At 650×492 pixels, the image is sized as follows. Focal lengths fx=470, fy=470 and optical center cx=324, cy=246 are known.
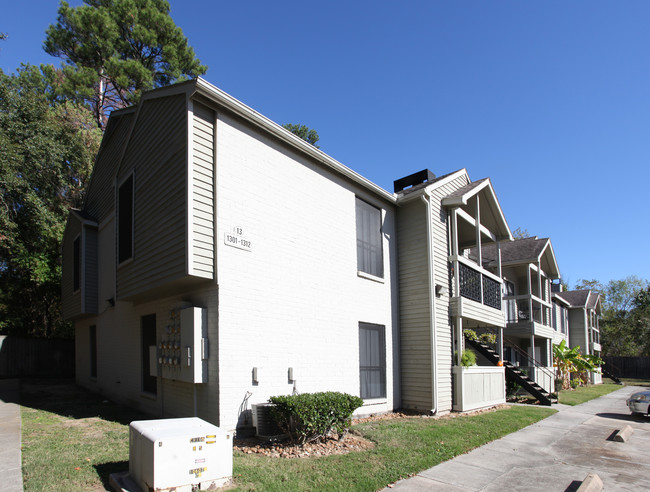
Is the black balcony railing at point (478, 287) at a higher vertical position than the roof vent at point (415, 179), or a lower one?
lower

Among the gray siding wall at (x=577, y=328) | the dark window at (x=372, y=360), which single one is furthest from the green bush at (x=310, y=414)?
the gray siding wall at (x=577, y=328)

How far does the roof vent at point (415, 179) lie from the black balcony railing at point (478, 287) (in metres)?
3.71

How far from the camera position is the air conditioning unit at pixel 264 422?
8.14 m

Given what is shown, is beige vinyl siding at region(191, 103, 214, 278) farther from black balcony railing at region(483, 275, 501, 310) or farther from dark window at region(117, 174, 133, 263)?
black balcony railing at region(483, 275, 501, 310)

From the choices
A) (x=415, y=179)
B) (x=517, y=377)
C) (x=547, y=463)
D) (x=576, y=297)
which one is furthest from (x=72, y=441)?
(x=576, y=297)

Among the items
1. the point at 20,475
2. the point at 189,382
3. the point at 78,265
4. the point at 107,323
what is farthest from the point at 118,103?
the point at 20,475

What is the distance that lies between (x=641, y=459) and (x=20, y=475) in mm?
9758

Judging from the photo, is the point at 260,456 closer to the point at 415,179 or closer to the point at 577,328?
the point at 415,179

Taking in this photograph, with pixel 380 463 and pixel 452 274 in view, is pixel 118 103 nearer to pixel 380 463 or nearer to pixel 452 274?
pixel 452 274

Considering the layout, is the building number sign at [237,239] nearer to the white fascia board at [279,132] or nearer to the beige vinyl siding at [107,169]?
the white fascia board at [279,132]

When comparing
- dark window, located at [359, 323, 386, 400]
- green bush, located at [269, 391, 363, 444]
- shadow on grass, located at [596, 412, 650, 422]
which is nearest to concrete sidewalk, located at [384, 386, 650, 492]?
green bush, located at [269, 391, 363, 444]

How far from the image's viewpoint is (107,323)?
13.6m

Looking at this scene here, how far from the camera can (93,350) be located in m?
15.5

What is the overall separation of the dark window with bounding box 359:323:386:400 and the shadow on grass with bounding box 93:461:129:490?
6.17 m
